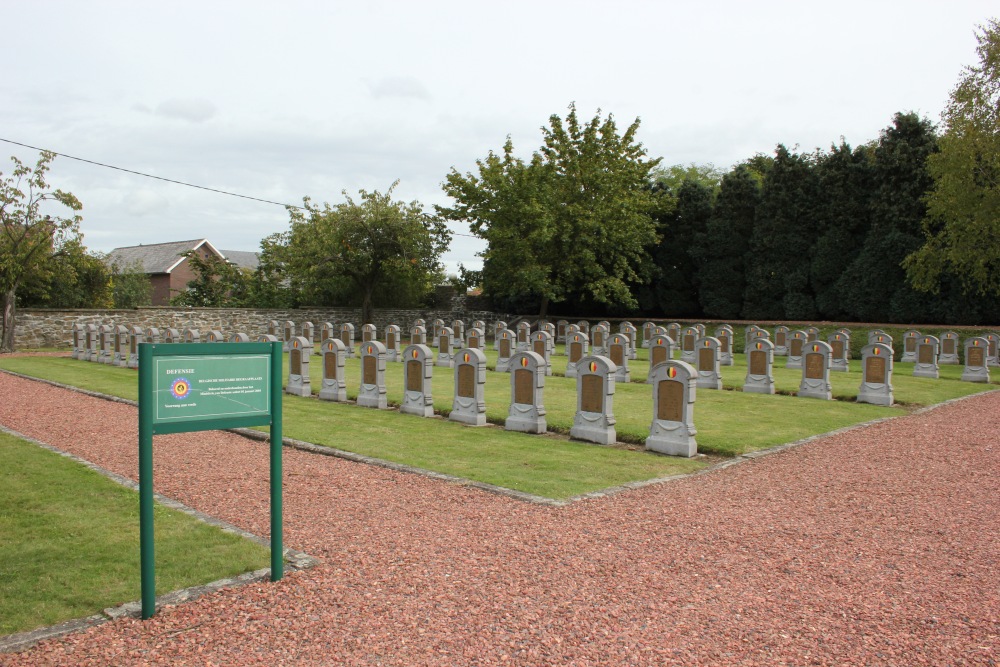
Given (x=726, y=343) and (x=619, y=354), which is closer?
(x=619, y=354)

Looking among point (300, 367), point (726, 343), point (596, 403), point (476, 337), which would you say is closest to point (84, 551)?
point (596, 403)

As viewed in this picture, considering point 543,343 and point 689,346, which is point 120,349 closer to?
point 543,343

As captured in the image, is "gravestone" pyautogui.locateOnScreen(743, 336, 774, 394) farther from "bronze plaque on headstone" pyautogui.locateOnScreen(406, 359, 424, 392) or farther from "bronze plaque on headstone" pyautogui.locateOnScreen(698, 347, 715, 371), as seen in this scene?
"bronze plaque on headstone" pyautogui.locateOnScreen(406, 359, 424, 392)

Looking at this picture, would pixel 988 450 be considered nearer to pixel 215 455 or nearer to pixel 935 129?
pixel 215 455

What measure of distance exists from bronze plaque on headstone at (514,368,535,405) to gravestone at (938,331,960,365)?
59.7ft

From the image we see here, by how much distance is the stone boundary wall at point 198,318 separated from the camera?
2684cm

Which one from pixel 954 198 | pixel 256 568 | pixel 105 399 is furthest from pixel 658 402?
pixel 954 198

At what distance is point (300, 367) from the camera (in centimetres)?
1541

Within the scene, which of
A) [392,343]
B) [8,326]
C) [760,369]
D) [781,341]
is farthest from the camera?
[781,341]

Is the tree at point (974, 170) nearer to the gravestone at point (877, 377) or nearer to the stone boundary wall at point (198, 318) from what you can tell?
the gravestone at point (877, 377)

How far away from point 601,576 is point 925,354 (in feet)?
60.5

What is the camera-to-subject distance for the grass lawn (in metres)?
4.46

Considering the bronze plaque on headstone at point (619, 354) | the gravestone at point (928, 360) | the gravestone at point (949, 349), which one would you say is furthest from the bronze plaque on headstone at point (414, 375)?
the gravestone at point (949, 349)

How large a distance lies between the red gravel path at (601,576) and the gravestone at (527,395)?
11.3 feet
